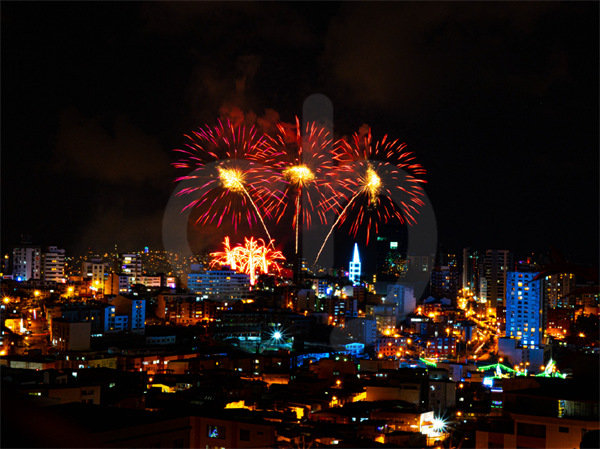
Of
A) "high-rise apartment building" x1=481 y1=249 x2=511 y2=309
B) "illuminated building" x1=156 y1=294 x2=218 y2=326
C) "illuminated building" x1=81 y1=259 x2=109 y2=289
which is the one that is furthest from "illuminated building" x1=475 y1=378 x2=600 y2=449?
"high-rise apartment building" x1=481 y1=249 x2=511 y2=309

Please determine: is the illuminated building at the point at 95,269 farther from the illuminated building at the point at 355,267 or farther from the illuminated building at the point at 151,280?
the illuminated building at the point at 355,267

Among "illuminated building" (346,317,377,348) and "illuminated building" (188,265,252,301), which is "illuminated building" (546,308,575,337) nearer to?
"illuminated building" (346,317,377,348)

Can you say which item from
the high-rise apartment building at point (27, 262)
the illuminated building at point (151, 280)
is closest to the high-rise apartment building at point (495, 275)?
the illuminated building at point (151, 280)

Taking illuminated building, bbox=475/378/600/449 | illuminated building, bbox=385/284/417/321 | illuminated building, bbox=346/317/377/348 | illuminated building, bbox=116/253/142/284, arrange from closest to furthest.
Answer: illuminated building, bbox=475/378/600/449 < illuminated building, bbox=346/317/377/348 < illuminated building, bbox=116/253/142/284 < illuminated building, bbox=385/284/417/321

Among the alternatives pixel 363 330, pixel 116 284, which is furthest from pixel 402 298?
pixel 116 284

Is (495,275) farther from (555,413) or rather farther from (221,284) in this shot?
(555,413)

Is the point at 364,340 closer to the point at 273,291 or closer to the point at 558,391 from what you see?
the point at 273,291

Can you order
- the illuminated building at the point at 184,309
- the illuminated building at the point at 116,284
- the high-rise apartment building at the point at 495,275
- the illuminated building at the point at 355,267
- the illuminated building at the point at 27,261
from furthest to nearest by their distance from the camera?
the illuminated building at the point at 355,267 < the high-rise apartment building at the point at 495,275 < the illuminated building at the point at 27,261 < the illuminated building at the point at 116,284 < the illuminated building at the point at 184,309
